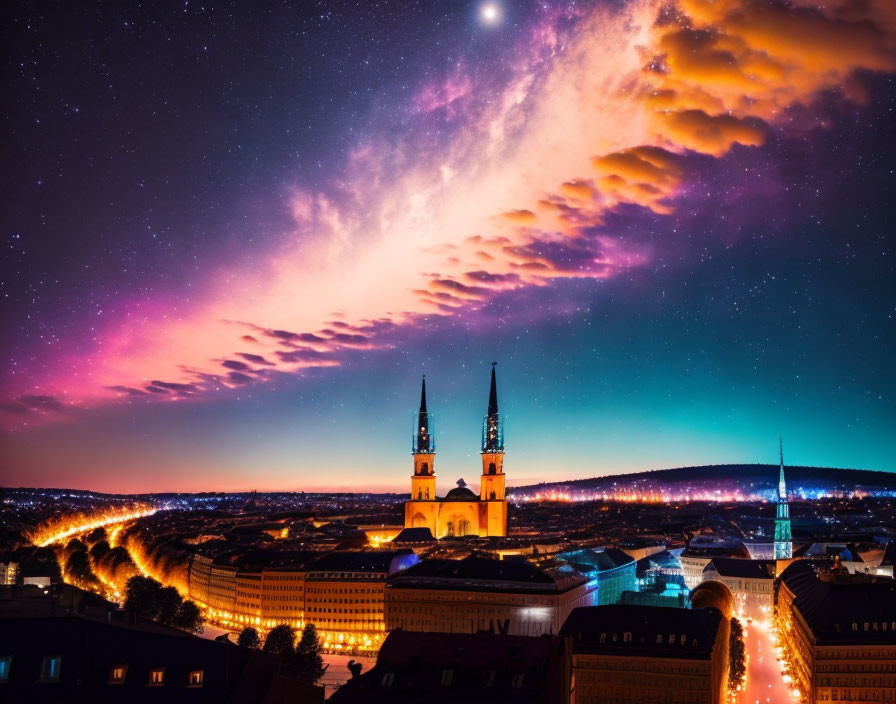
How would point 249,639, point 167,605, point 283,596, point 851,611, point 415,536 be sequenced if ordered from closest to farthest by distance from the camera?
point 851,611
point 249,639
point 167,605
point 283,596
point 415,536

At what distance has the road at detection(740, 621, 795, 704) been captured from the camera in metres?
58.2

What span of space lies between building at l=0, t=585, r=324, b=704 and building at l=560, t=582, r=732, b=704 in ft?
89.5

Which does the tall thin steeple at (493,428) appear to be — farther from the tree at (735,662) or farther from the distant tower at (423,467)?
the tree at (735,662)

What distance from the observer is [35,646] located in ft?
77.3

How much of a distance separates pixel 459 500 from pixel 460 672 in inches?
4196

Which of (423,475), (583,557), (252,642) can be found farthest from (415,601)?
(423,475)

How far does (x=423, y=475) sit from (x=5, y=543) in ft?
183

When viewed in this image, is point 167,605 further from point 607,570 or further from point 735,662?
point 607,570

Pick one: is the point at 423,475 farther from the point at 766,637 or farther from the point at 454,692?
the point at 454,692

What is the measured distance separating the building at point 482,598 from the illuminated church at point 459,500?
2235 inches

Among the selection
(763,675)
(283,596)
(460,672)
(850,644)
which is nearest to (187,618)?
(283,596)

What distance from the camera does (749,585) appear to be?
10244 centimetres

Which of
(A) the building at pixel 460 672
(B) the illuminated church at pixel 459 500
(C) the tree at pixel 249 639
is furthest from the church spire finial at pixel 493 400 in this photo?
(A) the building at pixel 460 672

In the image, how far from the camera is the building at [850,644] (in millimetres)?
54094
